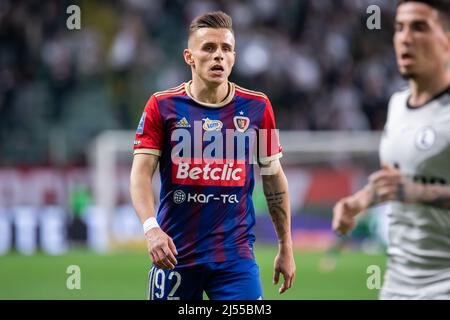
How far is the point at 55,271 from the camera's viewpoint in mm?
13711

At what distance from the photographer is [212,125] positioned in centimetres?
599

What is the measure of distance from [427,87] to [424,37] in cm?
27

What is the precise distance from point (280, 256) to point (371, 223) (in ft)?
35.5

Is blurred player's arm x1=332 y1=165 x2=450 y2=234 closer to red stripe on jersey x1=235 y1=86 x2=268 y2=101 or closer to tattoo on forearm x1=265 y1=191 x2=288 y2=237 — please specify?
tattoo on forearm x1=265 y1=191 x2=288 y2=237

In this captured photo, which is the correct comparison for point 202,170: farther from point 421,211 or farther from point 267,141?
point 421,211

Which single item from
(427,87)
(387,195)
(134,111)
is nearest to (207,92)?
(427,87)

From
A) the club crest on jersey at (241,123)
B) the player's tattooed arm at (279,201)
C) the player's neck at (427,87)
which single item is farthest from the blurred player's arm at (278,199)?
the player's neck at (427,87)

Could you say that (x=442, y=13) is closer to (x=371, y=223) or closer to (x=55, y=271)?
(x=55, y=271)

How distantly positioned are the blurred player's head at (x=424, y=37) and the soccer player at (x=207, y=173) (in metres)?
1.47

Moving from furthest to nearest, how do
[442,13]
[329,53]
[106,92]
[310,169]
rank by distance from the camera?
[329,53] → [106,92] → [310,169] → [442,13]

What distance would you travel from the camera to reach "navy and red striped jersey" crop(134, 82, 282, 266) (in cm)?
586

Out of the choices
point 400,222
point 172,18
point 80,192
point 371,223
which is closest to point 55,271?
point 80,192

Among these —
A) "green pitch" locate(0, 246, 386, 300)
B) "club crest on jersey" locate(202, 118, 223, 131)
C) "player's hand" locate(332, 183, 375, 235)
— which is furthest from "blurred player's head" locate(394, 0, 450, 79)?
"green pitch" locate(0, 246, 386, 300)

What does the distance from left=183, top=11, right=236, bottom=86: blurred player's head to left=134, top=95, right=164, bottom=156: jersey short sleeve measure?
36cm
